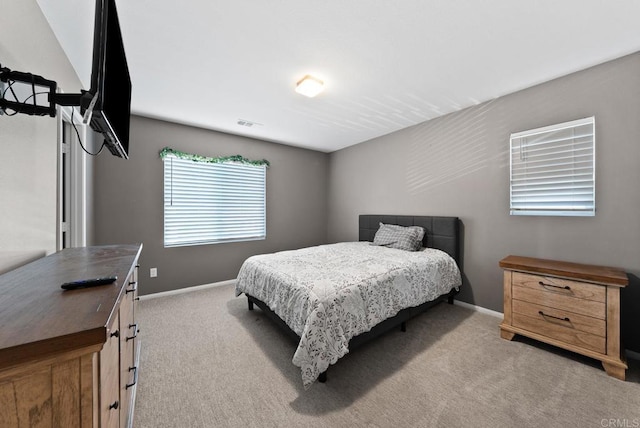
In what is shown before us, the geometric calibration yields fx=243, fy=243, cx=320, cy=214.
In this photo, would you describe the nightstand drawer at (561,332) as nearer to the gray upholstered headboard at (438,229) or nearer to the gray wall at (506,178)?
the gray wall at (506,178)

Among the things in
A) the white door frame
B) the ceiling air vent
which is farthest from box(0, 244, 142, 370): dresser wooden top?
the ceiling air vent

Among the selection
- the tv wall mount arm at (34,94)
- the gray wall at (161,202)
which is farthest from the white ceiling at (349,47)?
the tv wall mount arm at (34,94)

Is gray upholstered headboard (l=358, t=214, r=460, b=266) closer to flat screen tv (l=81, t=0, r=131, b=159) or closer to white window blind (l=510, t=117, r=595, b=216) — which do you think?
white window blind (l=510, t=117, r=595, b=216)

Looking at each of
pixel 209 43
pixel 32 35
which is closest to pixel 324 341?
pixel 209 43

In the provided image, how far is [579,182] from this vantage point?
2277 millimetres

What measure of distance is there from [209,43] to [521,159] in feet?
10.5

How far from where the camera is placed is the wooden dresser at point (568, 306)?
5.93 feet

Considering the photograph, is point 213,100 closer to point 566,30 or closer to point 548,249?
point 566,30

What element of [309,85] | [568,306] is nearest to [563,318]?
[568,306]

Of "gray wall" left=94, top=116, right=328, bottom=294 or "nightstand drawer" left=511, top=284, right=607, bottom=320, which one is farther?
"gray wall" left=94, top=116, right=328, bottom=294

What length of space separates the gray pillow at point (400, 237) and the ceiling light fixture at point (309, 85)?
6.92 feet

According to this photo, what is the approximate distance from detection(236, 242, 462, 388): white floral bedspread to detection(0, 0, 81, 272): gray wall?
159cm

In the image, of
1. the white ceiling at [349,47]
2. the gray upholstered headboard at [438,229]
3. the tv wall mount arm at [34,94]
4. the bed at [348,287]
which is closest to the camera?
the tv wall mount arm at [34,94]

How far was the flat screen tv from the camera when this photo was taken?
102cm
